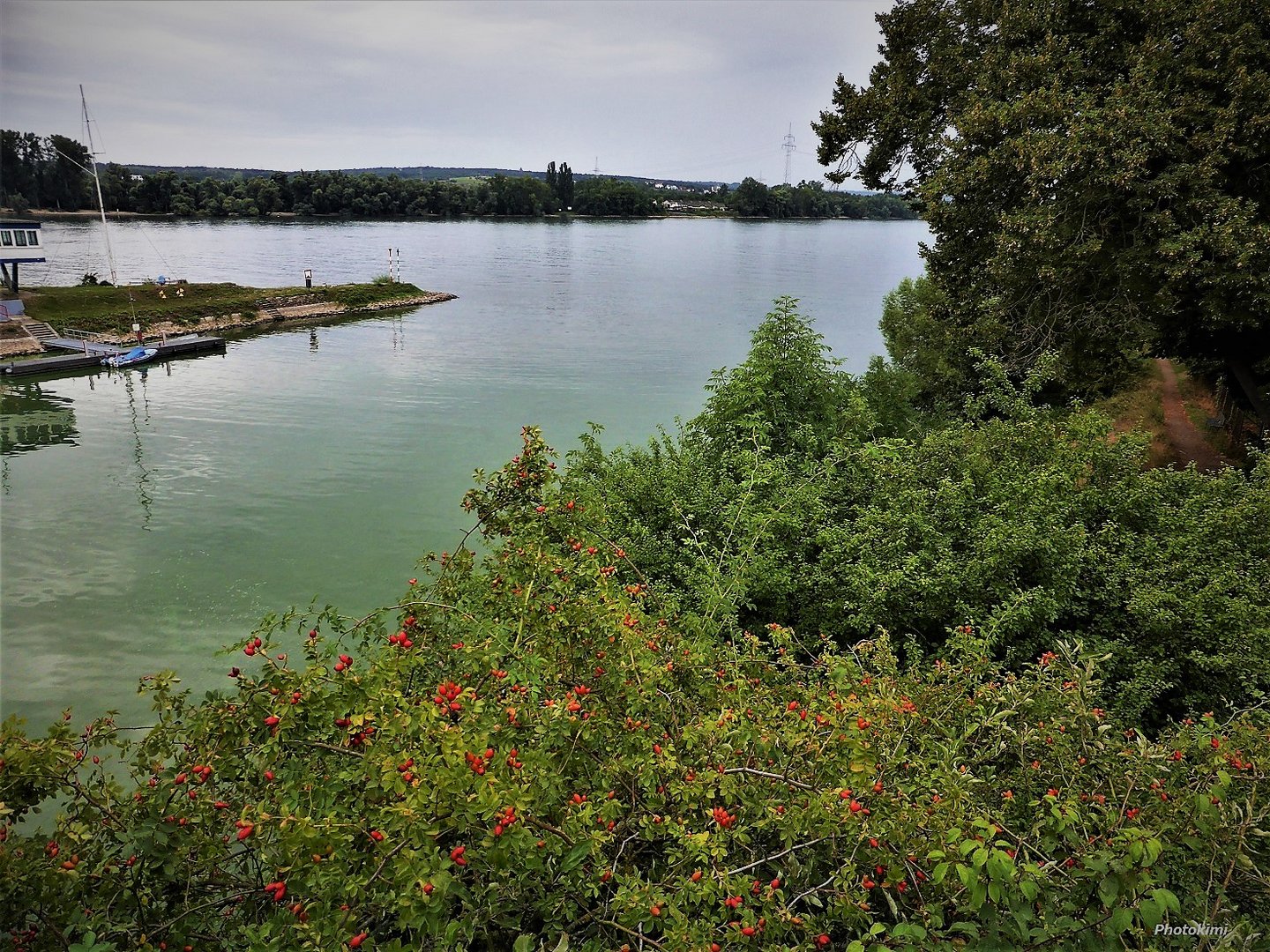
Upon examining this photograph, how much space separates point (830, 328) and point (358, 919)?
36507 mm

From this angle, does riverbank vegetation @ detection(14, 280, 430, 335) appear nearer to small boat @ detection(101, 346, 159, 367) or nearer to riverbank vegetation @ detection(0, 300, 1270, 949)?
small boat @ detection(101, 346, 159, 367)

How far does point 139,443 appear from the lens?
19.4 m

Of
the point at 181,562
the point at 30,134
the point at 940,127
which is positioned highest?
the point at 940,127

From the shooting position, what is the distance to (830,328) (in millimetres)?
36219

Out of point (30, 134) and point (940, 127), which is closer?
point (30, 134)

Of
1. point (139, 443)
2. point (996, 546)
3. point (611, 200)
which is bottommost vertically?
point (139, 443)

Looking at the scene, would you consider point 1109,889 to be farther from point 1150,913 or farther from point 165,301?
point 165,301

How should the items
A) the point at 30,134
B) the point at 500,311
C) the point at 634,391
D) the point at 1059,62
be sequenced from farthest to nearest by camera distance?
the point at 500,311 < the point at 634,391 < the point at 1059,62 < the point at 30,134

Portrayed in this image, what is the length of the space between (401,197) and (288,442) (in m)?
91.5

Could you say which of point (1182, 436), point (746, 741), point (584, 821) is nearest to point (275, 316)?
point (1182, 436)

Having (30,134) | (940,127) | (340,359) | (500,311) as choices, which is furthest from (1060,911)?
(500,311)

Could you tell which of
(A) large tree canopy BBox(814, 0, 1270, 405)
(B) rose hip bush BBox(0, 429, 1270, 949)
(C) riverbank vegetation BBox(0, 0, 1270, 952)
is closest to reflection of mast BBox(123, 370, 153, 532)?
(C) riverbank vegetation BBox(0, 0, 1270, 952)

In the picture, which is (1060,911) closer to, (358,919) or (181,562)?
(358,919)

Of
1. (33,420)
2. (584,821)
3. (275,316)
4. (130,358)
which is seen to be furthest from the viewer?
(275,316)
